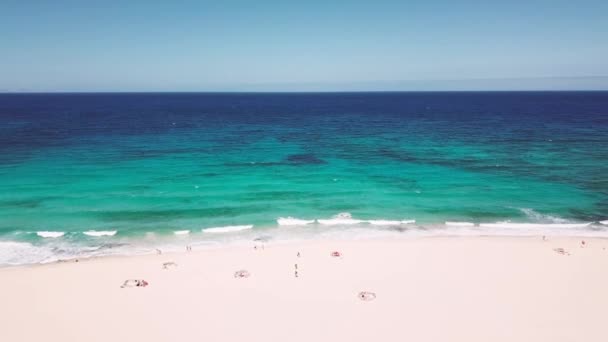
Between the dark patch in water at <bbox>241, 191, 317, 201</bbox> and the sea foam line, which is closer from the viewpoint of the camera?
the sea foam line

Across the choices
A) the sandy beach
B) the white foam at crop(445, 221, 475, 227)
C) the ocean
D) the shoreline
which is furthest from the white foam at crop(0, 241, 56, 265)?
the white foam at crop(445, 221, 475, 227)

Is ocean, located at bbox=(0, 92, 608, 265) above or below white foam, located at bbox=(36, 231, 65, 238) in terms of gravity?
above

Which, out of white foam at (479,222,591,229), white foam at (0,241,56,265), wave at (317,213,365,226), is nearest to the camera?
white foam at (0,241,56,265)

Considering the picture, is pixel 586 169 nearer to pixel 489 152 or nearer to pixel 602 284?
pixel 489 152

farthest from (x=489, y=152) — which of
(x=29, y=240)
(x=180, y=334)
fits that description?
(x=29, y=240)

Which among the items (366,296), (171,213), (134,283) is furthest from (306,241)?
(171,213)

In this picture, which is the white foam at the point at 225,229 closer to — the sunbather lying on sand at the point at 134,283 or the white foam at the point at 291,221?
the white foam at the point at 291,221

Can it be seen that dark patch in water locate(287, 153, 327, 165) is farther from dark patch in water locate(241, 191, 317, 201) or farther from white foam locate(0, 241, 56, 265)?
white foam locate(0, 241, 56, 265)

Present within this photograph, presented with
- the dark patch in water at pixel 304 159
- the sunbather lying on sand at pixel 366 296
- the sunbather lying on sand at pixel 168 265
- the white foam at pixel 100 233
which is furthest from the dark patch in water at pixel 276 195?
the sunbather lying on sand at pixel 366 296

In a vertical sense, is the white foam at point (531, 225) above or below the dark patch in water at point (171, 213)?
below
